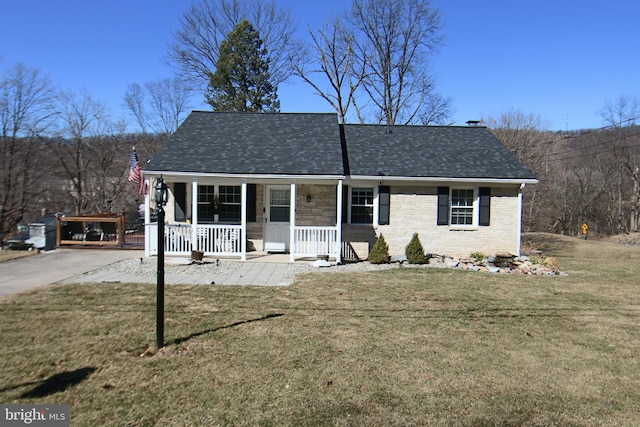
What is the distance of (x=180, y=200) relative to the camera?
13.5m

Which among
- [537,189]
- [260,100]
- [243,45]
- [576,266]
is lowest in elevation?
[576,266]

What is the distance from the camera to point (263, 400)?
410 centimetres

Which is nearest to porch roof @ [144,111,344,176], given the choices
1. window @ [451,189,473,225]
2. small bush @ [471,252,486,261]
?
window @ [451,189,473,225]

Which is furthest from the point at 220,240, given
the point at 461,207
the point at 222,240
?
the point at 461,207

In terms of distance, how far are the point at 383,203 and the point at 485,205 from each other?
11.3 ft

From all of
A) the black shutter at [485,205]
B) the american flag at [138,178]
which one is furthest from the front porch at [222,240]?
the black shutter at [485,205]

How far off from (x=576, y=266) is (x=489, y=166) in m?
4.64

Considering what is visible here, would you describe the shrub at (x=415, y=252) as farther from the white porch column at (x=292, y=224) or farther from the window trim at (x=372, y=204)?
the white porch column at (x=292, y=224)

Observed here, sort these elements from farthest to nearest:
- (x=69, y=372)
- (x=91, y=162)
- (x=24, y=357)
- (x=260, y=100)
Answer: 1. (x=260, y=100)
2. (x=91, y=162)
3. (x=24, y=357)
4. (x=69, y=372)

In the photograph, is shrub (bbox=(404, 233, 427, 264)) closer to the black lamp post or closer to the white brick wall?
the white brick wall

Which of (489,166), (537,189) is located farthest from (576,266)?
(537,189)

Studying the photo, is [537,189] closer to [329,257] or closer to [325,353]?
[329,257]

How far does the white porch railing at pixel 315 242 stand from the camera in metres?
12.6

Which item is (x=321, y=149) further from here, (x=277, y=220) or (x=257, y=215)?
(x=257, y=215)
